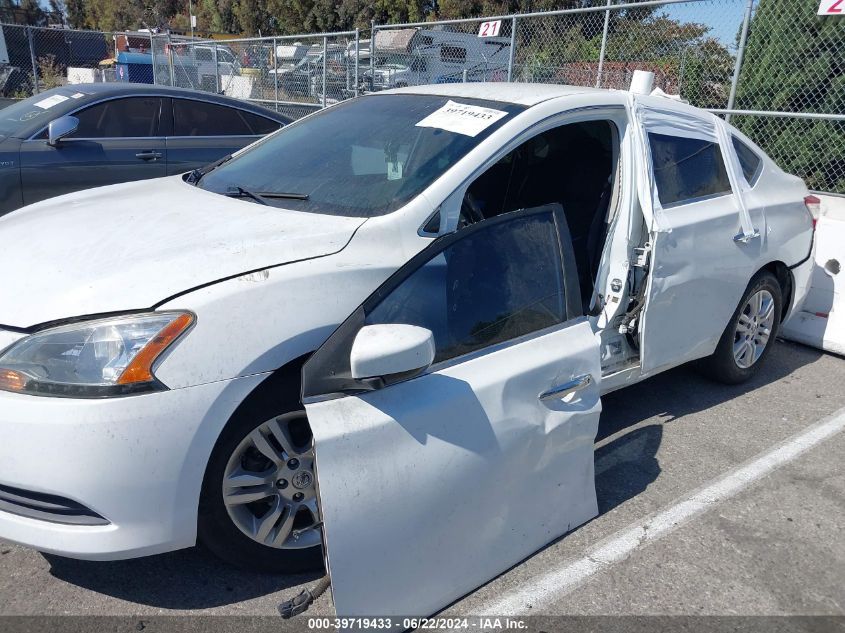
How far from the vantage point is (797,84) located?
9.50m

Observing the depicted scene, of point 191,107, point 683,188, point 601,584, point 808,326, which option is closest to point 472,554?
point 601,584

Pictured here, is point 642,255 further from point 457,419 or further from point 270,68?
point 270,68

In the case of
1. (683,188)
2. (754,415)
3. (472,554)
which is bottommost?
(754,415)

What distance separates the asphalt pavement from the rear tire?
384mm

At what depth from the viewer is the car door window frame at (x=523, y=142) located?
2848 millimetres

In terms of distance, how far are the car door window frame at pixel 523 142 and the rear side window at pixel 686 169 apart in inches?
8.9

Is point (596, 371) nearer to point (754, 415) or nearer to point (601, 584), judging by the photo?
point (601, 584)

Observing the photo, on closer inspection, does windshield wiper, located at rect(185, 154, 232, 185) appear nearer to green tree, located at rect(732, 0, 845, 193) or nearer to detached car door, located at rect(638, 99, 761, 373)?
detached car door, located at rect(638, 99, 761, 373)

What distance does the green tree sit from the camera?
924 centimetres

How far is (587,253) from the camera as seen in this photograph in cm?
372

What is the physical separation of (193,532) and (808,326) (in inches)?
190

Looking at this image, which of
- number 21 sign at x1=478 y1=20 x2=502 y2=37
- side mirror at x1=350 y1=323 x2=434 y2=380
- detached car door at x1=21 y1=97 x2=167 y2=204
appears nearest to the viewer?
side mirror at x1=350 y1=323 x2=434 y2=380

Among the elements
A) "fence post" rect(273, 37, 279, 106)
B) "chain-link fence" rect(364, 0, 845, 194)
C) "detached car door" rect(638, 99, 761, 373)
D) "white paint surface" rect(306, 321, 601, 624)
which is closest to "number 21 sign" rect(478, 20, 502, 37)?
"chain-link fence" rect(364, 0, 845, 194)

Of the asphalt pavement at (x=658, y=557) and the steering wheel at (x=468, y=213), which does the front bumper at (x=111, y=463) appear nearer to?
the asphalt pavement at (x=658, y=557)
